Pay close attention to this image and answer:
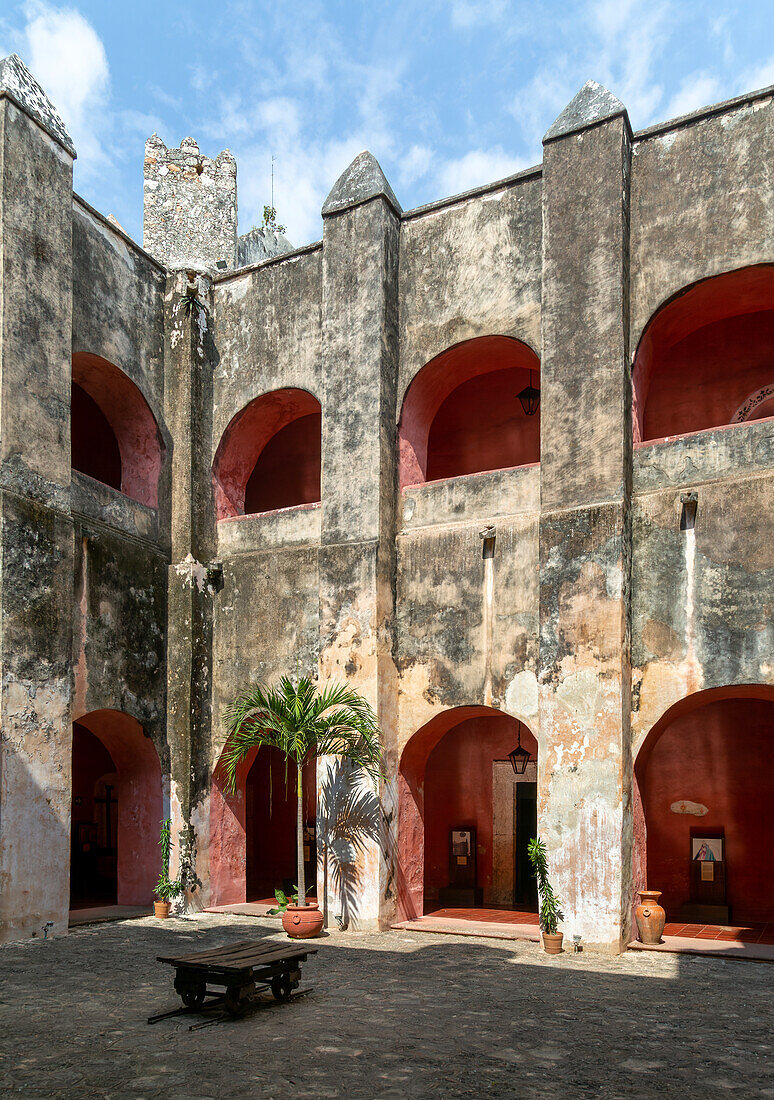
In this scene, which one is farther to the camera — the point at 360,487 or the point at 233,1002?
the point at 360,487

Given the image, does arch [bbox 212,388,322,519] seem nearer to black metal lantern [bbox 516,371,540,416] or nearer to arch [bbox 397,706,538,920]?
black metal lantern [bbox 516,371,540,416]

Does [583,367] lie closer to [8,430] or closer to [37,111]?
[8,430]

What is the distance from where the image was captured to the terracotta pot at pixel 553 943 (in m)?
9.14

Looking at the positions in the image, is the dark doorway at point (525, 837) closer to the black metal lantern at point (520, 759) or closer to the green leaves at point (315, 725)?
the black metal lantern at point (520, 759)

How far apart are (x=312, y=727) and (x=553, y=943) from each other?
3298 millimetres

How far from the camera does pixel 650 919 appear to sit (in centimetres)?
927

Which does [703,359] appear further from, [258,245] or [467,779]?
[258,245]

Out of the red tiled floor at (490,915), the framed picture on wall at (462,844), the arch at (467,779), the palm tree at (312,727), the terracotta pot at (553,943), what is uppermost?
the palm tree at (312,727)

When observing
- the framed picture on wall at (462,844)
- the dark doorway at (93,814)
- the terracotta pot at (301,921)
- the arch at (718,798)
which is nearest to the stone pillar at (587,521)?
the arch at (718,798)

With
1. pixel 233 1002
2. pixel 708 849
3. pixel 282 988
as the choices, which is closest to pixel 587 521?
pixel 708 849

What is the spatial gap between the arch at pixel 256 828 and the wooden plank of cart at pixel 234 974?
4412 mm

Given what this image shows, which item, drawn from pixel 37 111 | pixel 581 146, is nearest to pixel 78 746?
pixel 37 111

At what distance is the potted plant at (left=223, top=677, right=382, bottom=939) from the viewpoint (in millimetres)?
10016

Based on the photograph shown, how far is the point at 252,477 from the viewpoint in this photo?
1474 cm
